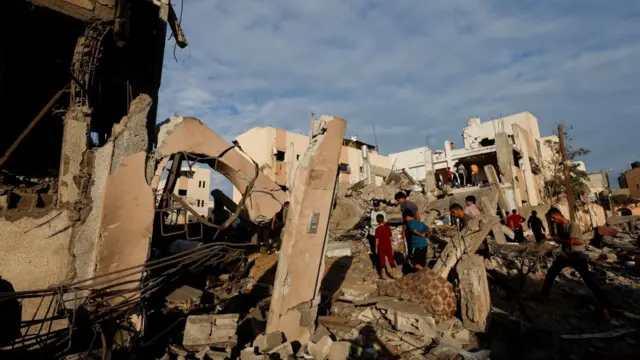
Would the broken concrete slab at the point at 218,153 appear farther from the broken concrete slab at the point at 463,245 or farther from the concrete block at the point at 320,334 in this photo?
the broken concrete slab at the point at 463,245

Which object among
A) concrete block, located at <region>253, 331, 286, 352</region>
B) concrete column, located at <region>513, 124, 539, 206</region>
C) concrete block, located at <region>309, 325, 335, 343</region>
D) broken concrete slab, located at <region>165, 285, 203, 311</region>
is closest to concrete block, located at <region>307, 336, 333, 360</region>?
concrete block, located at <region>309, 325, 335, 343</region>

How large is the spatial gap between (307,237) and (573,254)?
423 cm

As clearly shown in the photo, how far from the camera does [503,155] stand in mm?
20547

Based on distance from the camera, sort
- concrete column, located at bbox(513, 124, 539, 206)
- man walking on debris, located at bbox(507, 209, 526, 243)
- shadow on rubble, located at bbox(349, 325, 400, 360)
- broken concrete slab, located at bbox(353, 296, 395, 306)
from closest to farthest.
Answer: shadow on rubble, located at bbox(349, 325, 400, 360), broken concrete slab, located at bbox(353, 296, 395, 306), man walking on debris, located at bbox(507, 209, 526, 243), concrete column, located at bbox(513, 124, 539, 206)

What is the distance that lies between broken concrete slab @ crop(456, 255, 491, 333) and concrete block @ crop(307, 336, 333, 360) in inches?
81.1

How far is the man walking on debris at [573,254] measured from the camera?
207 inches

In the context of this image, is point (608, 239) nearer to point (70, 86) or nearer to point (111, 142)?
point (111, 142)

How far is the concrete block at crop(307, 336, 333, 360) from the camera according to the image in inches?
175

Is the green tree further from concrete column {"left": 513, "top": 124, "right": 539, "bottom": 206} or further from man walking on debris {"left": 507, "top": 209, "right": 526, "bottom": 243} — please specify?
man walking on debris {"left": 507, "top": 209, "right": 526, "bottom": 243}

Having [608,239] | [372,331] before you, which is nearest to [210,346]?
[372,331]

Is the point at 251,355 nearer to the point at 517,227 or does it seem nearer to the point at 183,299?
the point at 183,299

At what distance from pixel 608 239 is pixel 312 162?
12500 mm

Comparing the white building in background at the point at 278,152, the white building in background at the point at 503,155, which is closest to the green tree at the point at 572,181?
the white building in background at the point at 503,155

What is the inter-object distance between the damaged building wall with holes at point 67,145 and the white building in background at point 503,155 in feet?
62.6
